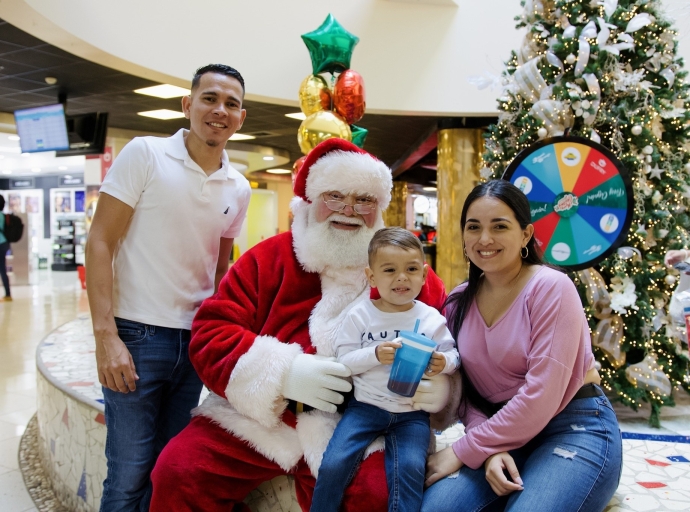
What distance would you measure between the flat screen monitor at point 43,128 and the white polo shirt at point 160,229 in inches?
261

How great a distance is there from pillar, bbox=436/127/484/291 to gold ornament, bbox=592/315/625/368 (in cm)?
450

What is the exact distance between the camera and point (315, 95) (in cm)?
440

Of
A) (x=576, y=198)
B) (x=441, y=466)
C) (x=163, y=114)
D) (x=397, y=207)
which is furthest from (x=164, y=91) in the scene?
(x=397, y=207)

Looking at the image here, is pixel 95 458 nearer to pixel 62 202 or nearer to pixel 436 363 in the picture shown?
pixel 436 363

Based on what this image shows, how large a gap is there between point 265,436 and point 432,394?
605 mm

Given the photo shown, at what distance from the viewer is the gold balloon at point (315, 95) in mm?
4406

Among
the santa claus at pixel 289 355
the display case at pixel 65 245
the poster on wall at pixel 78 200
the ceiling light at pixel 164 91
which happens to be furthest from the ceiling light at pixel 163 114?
the poster on wall at pixel 78 200

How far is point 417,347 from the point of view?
1.56 m

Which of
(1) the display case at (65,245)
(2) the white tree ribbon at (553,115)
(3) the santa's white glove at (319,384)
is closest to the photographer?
(3) the santa's white glove at (319,384)

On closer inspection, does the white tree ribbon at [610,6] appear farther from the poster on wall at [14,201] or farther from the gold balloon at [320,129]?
the poster on wall at [14,201]

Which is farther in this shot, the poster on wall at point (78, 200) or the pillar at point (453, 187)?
Answer: the poster on wall at point (78, 200)

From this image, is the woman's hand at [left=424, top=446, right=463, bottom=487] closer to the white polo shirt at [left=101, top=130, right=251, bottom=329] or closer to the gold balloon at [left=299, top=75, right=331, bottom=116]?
the white polo shirt at [left=101, top=130, right=251, bottom=329]

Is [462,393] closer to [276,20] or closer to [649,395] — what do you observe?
[649,395]

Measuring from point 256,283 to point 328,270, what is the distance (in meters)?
0.29
